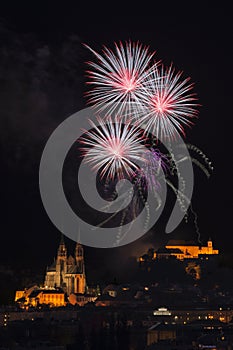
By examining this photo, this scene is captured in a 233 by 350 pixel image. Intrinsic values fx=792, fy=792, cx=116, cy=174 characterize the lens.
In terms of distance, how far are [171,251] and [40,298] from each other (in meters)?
18.9

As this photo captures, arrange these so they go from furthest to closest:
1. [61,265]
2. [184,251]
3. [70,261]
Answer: [184,251] < [70,261] < [61,265]

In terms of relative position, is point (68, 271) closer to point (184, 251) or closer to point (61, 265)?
point (61, 265)

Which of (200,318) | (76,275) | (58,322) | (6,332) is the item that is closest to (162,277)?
(76,275)

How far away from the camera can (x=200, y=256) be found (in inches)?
3767

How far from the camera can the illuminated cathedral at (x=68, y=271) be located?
88125mm

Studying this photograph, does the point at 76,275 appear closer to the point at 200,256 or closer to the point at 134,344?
the point at 200,256

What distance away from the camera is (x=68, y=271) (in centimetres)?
8819

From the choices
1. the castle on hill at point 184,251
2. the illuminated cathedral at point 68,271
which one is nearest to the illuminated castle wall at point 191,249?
the castle on hill at point 184,251

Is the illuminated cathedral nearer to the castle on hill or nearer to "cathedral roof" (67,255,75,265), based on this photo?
"cathedral roof" (67,255,75,265)

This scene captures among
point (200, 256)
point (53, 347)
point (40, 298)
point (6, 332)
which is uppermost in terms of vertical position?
point (200, 256)

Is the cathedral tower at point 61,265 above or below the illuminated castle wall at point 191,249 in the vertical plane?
below

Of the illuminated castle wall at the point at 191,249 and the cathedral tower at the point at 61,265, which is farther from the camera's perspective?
the illuminated castle wall at the point at 191,249

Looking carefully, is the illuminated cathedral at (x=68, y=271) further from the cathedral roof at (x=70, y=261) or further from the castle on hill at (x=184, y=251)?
the castle on hill at (x=184, y=251)

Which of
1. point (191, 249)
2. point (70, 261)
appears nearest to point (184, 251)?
point (191, 249)
